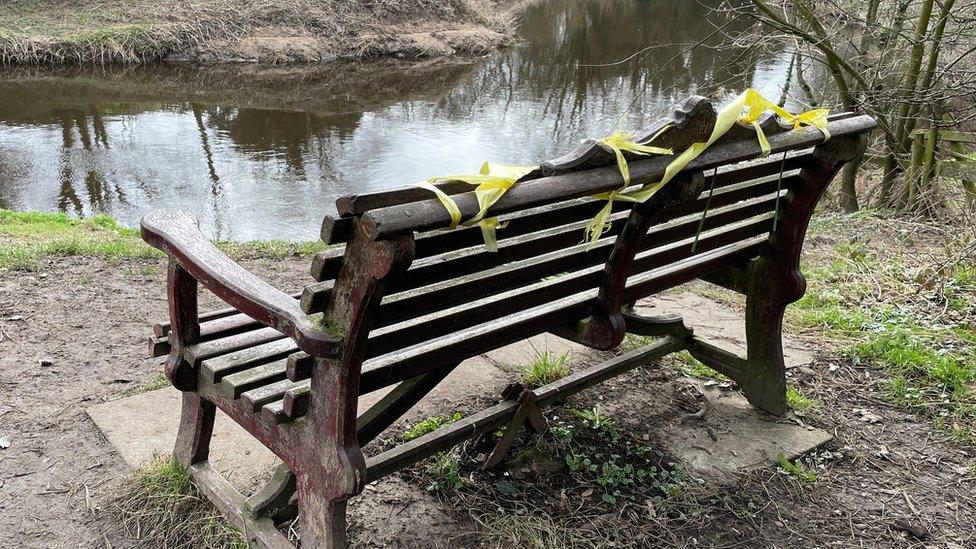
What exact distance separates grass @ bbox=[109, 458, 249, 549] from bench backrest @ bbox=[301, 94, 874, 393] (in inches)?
32.7

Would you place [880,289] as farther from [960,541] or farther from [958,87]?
[960,541]

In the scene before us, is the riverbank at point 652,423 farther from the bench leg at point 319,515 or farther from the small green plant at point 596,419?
the bench leg at point 319,515

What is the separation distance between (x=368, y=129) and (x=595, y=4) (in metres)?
16.6

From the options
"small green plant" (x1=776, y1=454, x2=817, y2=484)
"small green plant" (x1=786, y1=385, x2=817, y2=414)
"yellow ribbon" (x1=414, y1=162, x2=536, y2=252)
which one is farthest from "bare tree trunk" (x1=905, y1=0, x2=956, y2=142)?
"yellow ribbon" (x1=414, y1=162, x2=536, y2=252)

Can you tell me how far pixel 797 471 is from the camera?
318cm

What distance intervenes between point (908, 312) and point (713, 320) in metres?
1.12

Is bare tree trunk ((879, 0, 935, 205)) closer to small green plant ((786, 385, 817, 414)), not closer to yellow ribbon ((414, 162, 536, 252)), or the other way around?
small green plant ((786, 385, 817, 414))

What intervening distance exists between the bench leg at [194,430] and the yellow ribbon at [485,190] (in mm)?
1217

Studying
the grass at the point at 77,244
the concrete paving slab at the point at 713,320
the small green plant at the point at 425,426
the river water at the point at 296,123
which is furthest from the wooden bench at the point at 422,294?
the river water at the point at 296,123

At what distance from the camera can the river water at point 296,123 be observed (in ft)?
31.8

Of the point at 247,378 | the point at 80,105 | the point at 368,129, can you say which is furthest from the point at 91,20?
the point at 247,378

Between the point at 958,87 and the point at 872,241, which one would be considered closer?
the point at 958,87

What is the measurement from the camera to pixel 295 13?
19.4 metres

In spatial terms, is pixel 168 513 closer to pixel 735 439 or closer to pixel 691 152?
pixel 691 152
